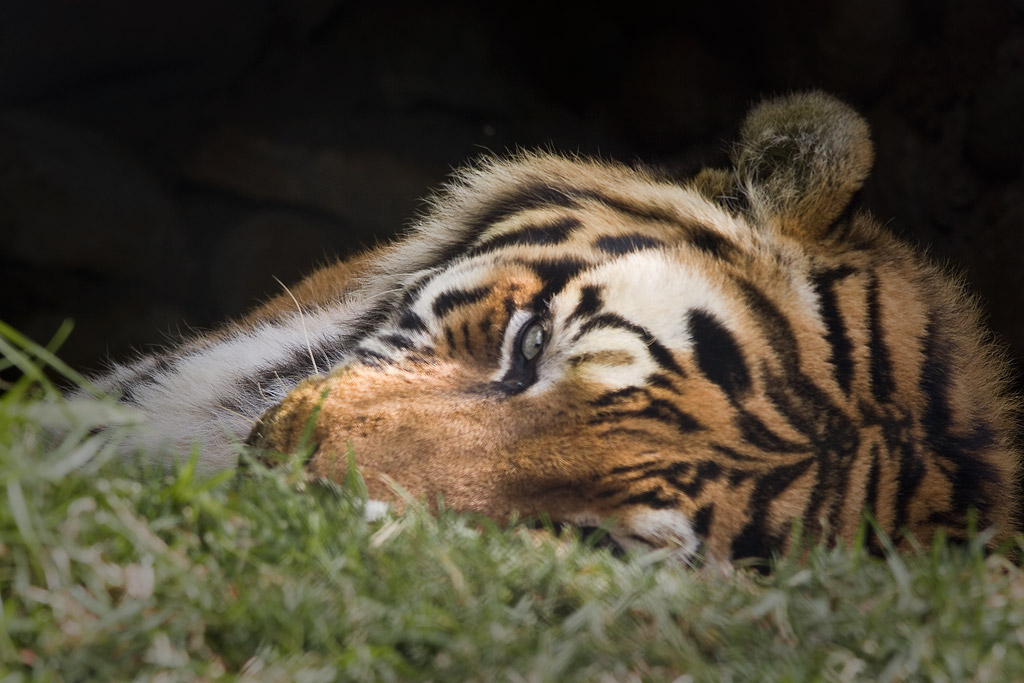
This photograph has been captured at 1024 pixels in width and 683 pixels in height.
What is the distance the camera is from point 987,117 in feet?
8.47

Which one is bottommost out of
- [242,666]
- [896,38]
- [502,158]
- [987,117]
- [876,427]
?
[242,666]

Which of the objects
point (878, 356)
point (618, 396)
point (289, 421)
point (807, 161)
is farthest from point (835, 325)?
point (289, 421)

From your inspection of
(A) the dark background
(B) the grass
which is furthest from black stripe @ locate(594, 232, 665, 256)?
(A) the dark background

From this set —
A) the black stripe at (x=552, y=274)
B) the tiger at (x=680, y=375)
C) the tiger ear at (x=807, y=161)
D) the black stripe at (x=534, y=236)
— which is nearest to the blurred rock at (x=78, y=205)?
the tiger at (x=680, y=375)

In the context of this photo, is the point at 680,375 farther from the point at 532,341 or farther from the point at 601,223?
the point at 601,223

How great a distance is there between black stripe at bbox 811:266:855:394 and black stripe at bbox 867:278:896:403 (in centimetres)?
5

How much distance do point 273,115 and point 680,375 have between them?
2.93 m

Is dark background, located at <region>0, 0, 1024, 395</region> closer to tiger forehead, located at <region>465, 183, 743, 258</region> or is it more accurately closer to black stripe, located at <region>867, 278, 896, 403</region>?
tiger forehead, located at <region>465, 183, 743, 258</region>

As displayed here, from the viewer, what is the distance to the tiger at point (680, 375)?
1538 millimetres

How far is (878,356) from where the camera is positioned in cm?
181

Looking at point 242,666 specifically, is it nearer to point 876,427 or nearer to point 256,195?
point 876,427

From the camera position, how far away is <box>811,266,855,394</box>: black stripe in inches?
69.0

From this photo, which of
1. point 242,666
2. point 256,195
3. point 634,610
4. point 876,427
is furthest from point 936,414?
point 256,195

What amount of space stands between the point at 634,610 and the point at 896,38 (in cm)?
250
